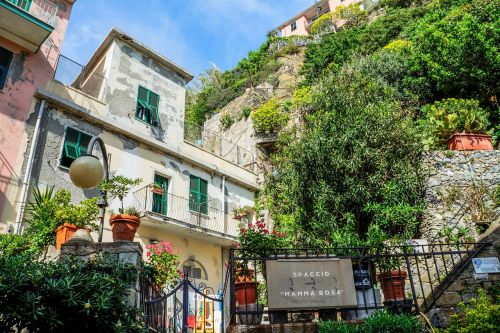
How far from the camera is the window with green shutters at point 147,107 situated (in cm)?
1539

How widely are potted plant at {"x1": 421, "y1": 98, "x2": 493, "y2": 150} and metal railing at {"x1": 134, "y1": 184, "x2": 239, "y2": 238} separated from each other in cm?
826

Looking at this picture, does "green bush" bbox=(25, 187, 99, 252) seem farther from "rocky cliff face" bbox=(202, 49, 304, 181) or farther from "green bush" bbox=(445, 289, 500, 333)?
"rocky cliff face" bbox=(202, 49, 304, 181)

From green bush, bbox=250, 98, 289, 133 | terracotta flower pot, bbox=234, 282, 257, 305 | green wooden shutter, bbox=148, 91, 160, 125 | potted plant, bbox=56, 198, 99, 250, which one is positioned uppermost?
green bush, bbox=250, 98, 289, 133

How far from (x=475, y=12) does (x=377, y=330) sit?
16537mm

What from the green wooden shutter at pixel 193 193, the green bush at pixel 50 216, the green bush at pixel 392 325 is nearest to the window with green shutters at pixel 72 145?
the green bush at pixel 50 216

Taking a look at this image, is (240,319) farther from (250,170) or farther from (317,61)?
(317,61)

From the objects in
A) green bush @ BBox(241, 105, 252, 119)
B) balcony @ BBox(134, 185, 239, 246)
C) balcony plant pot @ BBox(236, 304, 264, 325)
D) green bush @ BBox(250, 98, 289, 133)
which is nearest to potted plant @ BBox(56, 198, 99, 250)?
balcony @ BBox(134, 185, 239, 246)

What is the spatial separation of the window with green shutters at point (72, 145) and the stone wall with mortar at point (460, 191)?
1103 cm

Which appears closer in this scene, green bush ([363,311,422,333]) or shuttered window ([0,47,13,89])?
green bush ([363,311,422,333])

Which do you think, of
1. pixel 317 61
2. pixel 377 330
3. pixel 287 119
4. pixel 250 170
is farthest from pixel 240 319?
pixel 317 61

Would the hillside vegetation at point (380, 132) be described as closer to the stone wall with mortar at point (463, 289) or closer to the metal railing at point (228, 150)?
the metal railing at point (228, 150)

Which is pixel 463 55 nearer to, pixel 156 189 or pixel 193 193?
pixel 193 193

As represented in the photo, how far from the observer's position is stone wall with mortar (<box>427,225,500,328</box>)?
260 inches

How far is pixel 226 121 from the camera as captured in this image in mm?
25500
